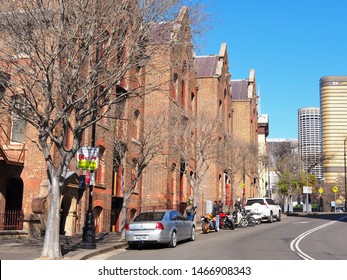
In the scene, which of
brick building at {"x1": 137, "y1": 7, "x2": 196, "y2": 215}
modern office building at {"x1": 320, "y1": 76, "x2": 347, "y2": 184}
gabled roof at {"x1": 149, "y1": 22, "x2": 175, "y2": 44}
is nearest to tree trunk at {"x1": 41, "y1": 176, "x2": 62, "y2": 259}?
gabled roof at {"x1": 149, "y1": 22, "x2": 175, "y2": 44}

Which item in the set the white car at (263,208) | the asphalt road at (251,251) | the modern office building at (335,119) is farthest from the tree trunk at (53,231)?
the modern office building at (335,119)

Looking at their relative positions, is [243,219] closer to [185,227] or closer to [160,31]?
[185,227]

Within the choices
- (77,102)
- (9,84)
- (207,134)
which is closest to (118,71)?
(77,102)

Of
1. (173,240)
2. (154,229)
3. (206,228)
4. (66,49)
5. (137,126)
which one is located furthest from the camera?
(137,126)

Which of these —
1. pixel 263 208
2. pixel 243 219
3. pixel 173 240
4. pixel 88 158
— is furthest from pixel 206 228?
pixel 88 158

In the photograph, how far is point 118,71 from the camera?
1558cm

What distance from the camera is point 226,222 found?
27688 millimetres

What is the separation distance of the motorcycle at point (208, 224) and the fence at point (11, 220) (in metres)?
9.55

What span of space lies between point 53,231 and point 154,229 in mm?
4346

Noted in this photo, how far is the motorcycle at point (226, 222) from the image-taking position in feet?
90.0

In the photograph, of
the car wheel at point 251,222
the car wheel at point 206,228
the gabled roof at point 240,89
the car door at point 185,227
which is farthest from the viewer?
the gabled roof at point 240,89

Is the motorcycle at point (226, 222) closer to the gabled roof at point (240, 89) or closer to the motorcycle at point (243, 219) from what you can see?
the motorcycle at point (243, 219)

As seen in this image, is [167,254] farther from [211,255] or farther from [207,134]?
[207,134]

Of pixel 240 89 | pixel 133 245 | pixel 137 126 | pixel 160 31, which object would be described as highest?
pixel 240 89
